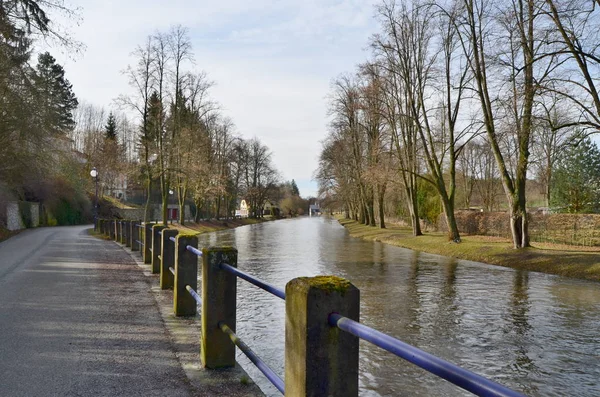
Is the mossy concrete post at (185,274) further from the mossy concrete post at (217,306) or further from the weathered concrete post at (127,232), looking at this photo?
the weathered concrete post at (127,232)

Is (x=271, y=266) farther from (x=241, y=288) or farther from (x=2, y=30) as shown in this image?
(x=2, y=30)

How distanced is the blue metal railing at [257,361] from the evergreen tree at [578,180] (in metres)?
36.8

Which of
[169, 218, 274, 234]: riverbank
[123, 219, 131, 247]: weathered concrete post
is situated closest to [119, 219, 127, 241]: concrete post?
[123, 219, 131, 247]: weathered concrete post

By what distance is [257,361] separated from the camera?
3.60 meters

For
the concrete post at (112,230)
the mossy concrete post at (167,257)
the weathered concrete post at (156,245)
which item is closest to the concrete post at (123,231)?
the concrete post at (112,230)

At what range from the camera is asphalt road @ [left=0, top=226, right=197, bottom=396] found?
4109mm

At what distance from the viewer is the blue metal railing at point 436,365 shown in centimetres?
152

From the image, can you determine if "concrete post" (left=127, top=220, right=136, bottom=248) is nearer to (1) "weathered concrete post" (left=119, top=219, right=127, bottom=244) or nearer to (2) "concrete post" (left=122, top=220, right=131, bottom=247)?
(2) "concrete post" (left=122, top=220, right=131, bottom=247)

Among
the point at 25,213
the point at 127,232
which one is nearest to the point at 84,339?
the point at 127,232

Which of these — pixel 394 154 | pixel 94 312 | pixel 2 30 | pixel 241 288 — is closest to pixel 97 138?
pixel 394 154

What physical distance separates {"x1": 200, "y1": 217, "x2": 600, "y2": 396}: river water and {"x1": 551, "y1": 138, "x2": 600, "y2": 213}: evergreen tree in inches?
858

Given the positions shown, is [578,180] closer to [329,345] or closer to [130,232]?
[130,232]

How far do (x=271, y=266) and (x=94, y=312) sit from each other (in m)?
11.3

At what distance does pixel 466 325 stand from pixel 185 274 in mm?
5768
